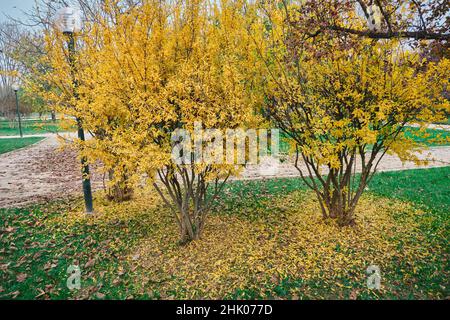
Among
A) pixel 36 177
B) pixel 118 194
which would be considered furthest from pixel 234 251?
pixel 36 177

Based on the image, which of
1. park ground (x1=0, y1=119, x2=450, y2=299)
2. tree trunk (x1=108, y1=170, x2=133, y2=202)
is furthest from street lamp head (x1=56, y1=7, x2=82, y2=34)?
park ground (x1=0, y1=119, x2=450, y2=299)

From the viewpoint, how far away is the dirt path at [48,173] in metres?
7.23

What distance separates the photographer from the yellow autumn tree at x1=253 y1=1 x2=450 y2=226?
4012mm

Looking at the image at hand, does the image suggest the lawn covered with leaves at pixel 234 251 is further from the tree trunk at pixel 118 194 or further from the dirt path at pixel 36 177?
the dirt path at pixel 36 177

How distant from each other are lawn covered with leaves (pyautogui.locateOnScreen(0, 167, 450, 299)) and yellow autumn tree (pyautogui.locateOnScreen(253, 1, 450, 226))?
3.28 feet

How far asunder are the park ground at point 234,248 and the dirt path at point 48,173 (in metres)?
0.22

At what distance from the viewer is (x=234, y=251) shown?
437cm

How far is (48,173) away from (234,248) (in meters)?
8.04

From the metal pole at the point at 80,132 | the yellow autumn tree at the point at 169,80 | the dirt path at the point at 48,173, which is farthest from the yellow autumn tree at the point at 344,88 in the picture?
the metal pole at the point at 80,132

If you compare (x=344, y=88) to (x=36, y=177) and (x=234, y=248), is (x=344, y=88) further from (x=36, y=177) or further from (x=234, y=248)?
(x=36, y=177)

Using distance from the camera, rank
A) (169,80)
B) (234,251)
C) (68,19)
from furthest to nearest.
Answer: (68,19) → (234,251) → (169,80)

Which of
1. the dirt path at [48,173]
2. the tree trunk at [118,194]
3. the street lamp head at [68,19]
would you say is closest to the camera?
the street lamp head at [68,19]

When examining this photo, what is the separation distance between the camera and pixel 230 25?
4.56 meters

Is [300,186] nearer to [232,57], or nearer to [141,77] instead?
[232,57]
